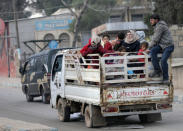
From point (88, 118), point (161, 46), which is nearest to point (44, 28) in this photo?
point (88, 118)

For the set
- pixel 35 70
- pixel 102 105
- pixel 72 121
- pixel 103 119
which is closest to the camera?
pixel 102 105

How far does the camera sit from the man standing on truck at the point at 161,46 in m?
10.5

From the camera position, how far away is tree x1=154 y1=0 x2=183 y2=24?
19.5 metres

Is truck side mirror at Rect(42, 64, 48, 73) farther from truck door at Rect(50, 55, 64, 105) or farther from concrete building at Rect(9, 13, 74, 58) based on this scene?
concrete building at Rect(9, 13, 74, 58)

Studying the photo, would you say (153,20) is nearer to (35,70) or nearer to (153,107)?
(153,107)

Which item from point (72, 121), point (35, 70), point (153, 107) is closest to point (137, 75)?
point (153, 107)

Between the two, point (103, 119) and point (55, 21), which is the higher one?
point (55, 21)

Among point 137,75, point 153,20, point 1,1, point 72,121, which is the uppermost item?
point 1,1

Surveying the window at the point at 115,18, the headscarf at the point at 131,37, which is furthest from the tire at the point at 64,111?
the window at the point at 115,18

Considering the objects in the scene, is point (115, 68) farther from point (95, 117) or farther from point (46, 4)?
point (46, 4)

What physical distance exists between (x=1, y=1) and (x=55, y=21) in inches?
610

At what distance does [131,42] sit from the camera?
11250 mm

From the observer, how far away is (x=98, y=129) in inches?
415

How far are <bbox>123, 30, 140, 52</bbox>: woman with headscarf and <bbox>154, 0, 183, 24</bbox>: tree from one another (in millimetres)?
8550
